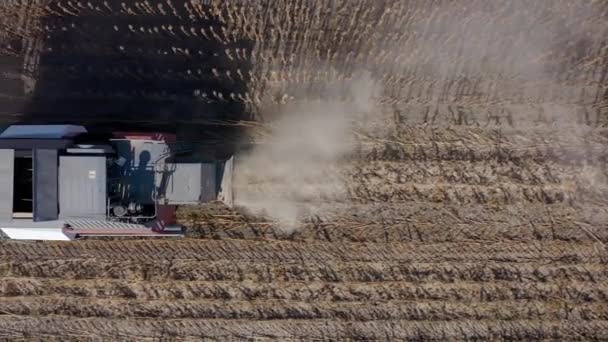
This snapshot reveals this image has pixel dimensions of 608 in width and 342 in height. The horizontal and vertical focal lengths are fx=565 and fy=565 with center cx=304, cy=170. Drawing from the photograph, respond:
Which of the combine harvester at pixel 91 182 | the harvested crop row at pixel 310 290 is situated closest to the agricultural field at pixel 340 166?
the harvested crop row at pixel 310 290

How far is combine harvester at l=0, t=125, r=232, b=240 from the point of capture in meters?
9.46

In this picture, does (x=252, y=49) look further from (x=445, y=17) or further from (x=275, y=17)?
(x=445, y=17)

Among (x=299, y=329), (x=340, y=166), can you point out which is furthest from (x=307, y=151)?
(x=299, y=329)

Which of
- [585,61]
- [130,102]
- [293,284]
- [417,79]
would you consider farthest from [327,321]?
[585,61]

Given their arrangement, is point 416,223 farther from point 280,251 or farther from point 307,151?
point 280,251

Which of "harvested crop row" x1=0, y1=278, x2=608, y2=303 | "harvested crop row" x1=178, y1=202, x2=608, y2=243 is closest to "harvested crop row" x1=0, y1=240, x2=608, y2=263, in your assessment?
"harvested crop row" x1=178, y1=202, x2=608, y2=243

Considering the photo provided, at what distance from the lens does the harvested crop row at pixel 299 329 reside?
11.2 meters

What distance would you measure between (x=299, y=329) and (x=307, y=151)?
3563 mm

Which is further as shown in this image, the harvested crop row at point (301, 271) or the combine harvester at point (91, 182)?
the harvested crop row at point (301, 271)

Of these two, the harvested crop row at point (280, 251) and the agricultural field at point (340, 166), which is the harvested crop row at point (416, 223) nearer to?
the agricultural field at point (340, 166)

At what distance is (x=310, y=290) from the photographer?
1131cm

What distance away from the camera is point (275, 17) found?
11.2 m

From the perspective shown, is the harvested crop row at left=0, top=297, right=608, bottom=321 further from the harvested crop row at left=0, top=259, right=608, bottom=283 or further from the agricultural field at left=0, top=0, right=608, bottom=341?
the harvested crop row at left=0, top=259, right=608, bottom=283

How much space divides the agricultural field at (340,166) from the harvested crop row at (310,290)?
0.03m
